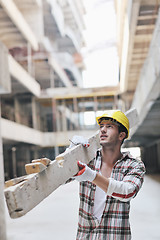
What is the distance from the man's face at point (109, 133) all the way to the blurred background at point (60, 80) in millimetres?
6933

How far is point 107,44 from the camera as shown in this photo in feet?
139

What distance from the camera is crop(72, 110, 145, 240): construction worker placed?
9.80 ft

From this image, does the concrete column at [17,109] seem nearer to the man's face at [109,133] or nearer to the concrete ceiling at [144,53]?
the concrete ceiling at [144,53]

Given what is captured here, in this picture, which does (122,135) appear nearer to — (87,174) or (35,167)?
(87,174)

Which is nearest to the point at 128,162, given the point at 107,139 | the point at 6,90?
the point at 107,139

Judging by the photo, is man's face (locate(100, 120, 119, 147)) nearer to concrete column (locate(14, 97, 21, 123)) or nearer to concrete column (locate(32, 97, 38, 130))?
concrete column (locate(14, 97, 21, 123))

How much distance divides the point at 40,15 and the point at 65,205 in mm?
22259

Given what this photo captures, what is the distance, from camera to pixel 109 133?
312 centimetres

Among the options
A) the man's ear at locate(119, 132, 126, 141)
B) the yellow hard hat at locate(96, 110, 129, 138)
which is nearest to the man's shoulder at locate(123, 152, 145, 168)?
the man's ear at locate(119, 132, 126, 141)

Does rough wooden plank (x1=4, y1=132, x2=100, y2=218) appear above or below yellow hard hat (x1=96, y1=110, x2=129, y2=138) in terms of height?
below

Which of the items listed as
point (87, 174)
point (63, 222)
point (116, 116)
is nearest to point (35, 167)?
point (87, 174)

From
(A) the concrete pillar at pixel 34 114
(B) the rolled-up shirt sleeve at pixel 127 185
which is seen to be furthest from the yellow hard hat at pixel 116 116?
(A) the concrete pillar at pixel 34 114

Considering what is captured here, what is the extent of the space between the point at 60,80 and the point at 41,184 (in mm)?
39824

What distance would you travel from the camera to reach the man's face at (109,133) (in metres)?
3.12
